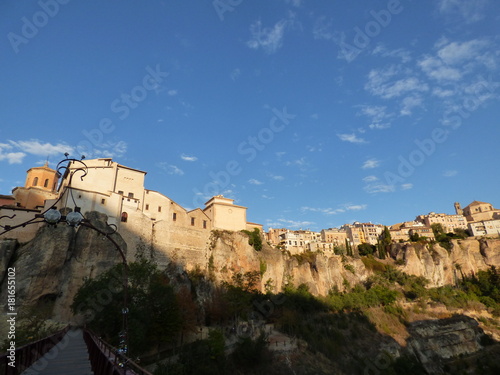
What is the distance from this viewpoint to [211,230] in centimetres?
4741

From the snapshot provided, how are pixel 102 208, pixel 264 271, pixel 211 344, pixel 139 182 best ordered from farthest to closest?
pixel 264 271
pixel 139 182
pixel 102 208
pixel 211 344

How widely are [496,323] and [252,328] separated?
50.4 metres

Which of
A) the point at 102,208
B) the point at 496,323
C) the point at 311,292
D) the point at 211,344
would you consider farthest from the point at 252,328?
the point at 496,323

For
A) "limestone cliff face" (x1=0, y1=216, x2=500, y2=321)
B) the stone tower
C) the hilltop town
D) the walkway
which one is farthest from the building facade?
the walkway

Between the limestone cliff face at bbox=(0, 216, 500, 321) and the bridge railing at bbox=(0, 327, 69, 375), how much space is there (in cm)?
2017

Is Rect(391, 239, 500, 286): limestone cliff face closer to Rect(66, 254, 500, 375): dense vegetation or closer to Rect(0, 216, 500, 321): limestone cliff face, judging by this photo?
Rect(0, 216, 500, 321): limestone cliff face

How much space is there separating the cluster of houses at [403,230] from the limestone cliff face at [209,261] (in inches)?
608

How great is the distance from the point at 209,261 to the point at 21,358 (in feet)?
116

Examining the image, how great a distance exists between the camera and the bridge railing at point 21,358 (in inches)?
293

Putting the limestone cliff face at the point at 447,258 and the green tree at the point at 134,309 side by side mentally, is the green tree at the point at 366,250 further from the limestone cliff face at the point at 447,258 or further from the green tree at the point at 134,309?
the green tree at the point at 134,309

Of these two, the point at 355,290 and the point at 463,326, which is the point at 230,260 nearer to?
the point at 355,290

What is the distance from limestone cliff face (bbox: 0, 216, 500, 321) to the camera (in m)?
30.0

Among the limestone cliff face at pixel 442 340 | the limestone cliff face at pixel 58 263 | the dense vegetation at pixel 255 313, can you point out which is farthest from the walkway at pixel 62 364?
the limestone cliff face at pixel 442 340

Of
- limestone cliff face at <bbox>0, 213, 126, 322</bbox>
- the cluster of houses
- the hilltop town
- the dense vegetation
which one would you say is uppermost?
the cluster of houses
